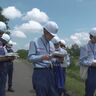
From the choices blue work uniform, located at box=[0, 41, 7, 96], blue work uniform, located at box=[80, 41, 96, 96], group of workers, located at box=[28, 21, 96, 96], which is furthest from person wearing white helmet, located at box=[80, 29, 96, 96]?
blue work uniform, located at box=[0, 41, 7, 96]

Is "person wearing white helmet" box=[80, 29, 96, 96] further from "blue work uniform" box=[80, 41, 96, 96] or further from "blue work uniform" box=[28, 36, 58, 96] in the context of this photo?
"blue work uniform" box=[28, 36, 58, 96]

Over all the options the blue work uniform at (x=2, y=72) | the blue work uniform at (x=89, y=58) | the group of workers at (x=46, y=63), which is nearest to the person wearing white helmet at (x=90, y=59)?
the blue work uniform at (x=89, y=58)

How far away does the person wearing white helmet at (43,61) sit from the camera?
25.7 feet

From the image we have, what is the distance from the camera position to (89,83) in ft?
30.9

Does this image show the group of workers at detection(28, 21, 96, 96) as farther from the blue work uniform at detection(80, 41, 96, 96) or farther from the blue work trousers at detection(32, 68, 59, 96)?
the blue work uniform at detection(80, 41, 96, 96)

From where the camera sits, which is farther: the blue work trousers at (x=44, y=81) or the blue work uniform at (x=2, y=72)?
the blue work uniform at (x=2, y=72)

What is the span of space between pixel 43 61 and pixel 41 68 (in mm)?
142

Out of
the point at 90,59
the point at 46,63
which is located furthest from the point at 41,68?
the point at 90,59

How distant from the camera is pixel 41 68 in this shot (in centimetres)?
793

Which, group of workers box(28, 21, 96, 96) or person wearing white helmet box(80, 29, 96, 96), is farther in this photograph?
person wearing white helmet box(80, 29, 96, 96)

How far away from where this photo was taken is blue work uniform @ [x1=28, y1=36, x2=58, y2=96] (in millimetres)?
7879

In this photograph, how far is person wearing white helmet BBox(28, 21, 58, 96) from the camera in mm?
7837

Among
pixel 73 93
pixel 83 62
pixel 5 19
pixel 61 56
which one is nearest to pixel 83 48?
pixel 83 62

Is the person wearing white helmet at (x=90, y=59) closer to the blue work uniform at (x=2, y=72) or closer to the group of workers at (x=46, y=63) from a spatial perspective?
the group of workers at (x=46, y=63)
